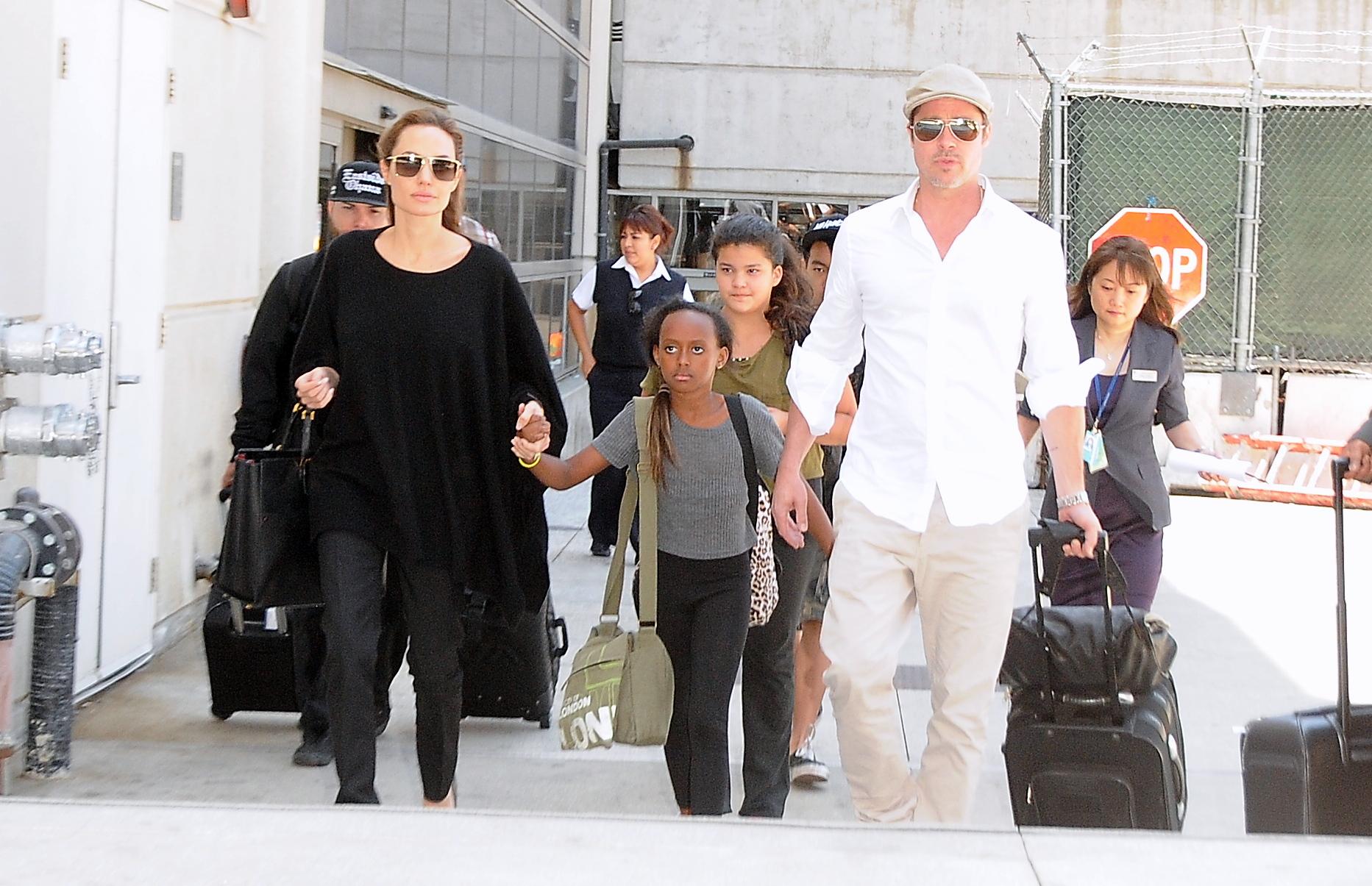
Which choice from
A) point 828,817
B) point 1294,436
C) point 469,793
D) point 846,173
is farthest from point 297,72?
point 846,173

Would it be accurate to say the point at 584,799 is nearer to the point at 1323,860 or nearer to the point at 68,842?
the point at 68,842

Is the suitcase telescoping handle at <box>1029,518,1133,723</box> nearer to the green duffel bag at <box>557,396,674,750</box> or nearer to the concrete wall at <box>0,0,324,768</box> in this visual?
the green duffel bag at <box>557,396,674,750</box>

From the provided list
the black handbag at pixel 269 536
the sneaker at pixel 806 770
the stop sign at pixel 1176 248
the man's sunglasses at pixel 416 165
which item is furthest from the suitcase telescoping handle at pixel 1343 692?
the stop sign at pixel 1176 248

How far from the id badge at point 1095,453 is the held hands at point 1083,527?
123 cm

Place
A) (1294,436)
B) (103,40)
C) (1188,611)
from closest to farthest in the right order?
(103,40), (1188,611), (1294,436)

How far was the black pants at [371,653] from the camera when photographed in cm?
410

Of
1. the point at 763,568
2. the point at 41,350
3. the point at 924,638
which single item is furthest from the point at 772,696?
the point at 41,350

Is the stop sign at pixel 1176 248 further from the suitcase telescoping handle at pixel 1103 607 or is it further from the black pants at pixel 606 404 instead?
the suitcase telescoping handle at pixel 1103 607

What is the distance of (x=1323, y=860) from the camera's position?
10.6 feet

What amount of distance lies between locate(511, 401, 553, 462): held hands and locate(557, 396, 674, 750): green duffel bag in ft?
1.20

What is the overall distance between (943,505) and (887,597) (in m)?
0.28

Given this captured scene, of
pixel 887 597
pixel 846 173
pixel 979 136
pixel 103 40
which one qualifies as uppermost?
pixel 846 173

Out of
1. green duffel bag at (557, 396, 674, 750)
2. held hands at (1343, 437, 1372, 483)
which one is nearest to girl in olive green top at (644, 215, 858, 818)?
green duffel bag at (557, 396, 674, 750)

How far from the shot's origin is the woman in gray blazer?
5.25 meters
